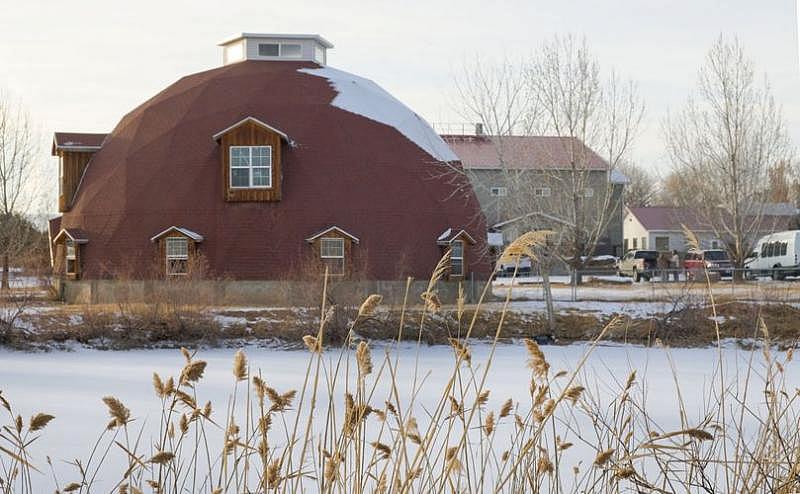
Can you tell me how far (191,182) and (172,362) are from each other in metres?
13.2

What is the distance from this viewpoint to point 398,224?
102ft

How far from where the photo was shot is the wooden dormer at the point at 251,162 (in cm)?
3075

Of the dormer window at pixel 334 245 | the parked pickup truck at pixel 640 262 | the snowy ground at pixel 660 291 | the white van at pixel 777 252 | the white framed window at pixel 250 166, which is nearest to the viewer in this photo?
the snowy ground at pixel 660 291

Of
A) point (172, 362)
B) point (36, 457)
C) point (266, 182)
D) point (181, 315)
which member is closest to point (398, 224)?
point (266, 182)

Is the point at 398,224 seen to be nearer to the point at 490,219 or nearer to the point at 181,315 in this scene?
the point at 181,315

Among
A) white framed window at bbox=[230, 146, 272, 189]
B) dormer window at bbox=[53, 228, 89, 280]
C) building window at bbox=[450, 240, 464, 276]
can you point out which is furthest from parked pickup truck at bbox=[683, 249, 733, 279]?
dormer window at bbox=[53, 228, 89, 280]

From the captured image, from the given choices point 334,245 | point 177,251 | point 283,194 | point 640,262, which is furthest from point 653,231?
point 177,251

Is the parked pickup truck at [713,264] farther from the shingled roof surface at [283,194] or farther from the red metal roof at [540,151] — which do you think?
the shingled roof surface at [283,194]

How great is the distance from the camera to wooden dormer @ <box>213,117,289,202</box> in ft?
101

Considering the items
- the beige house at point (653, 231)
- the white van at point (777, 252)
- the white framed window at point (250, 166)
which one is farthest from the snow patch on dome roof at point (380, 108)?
the beige house at point (653, 231)

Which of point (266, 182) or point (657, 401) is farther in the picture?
point (266, 182)

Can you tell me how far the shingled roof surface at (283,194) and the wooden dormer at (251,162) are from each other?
0.35 metres

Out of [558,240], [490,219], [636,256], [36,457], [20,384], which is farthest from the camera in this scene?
[490,219]

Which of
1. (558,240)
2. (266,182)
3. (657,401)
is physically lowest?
(657,401)
